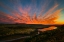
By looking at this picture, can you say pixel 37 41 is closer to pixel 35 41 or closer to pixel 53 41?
pixel 35 41

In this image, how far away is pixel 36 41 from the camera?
20844 mm

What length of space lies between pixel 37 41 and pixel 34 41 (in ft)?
1.72

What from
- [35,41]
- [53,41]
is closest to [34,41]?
[35,41]

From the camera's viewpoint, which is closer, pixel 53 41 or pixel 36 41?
pixel 53 41

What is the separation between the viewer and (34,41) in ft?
68.0

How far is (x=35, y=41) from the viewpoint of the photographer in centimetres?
2075

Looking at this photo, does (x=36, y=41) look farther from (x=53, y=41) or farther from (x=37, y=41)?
(x=53, y=41)

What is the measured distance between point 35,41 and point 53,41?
3.53 m

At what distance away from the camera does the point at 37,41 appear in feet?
67.6

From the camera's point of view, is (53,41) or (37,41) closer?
(53,41)

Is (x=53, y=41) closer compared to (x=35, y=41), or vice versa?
(x=53, y=41)

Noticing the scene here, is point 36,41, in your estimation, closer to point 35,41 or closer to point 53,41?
point 35,41

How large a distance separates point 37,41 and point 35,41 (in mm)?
369

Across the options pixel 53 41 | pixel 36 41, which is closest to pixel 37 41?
pixel 36 41
